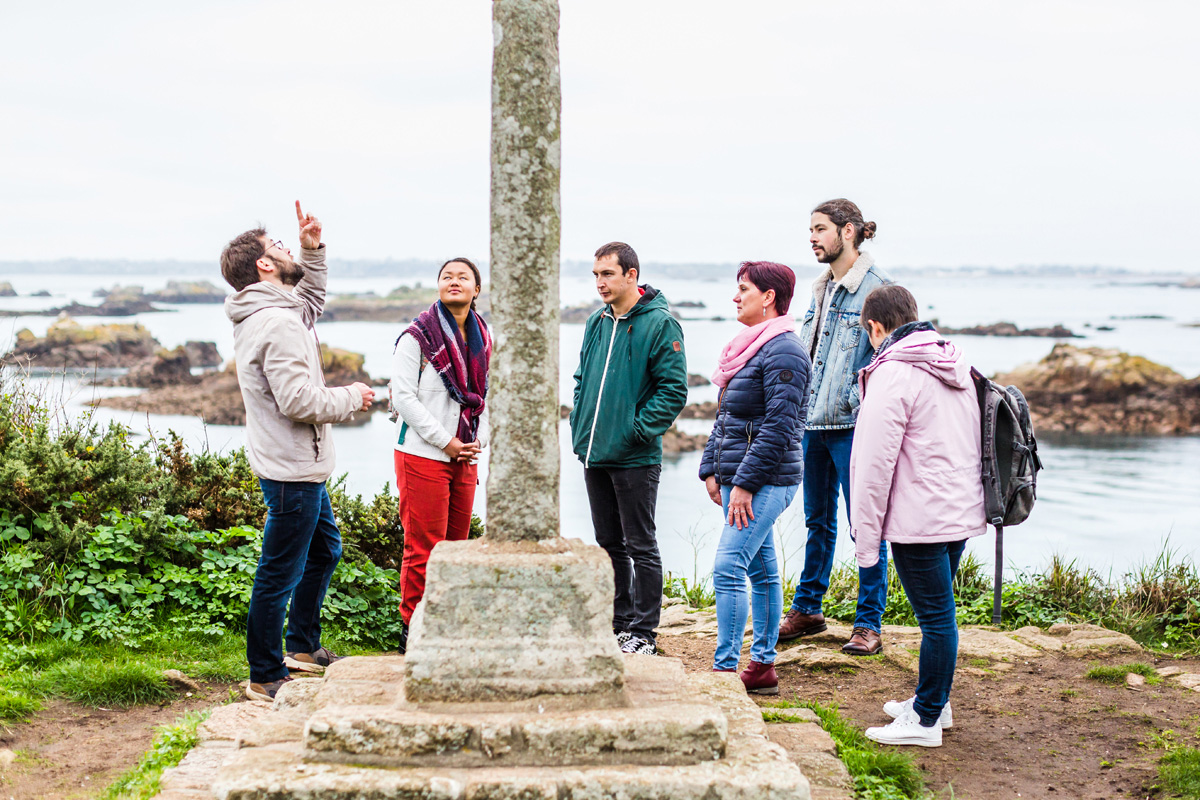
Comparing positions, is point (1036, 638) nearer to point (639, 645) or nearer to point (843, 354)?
point (843, 354)

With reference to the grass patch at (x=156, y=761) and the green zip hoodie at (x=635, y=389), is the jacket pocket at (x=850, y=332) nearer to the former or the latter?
the green zip hoodie at (x=635, y=389)

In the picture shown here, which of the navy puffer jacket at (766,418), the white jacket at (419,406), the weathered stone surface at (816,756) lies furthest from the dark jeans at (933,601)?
the white jacket at (419,406)

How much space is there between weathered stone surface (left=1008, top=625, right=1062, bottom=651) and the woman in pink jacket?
2.17 m

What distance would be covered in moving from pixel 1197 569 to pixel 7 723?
7.72 m

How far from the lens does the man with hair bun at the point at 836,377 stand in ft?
16.1

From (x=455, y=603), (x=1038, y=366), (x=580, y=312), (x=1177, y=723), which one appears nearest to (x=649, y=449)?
(x=455, y=603)

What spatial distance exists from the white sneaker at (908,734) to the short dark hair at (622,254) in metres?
2.61

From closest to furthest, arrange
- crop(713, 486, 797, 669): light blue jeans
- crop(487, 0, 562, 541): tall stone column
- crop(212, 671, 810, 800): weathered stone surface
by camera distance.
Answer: crop(212, 671, 810, 800): weathered stone surface < crop(487, 0, 562, 541): tall stone column < crop(713, 486, 797, 669): light blue jeans

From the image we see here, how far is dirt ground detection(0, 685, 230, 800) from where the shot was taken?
3398mm

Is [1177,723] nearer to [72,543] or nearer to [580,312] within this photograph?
[72,543]

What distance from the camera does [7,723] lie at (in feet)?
12.7

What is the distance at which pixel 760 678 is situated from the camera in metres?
4.50

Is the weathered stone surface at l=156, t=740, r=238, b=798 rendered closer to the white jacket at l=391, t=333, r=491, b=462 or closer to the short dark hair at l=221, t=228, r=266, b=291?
the white jacket at l=391, t=333, r=491, b=462

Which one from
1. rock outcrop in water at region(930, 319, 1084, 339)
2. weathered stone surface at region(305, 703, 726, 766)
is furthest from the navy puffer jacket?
rock outcrop in water at region(930, 319, 1084, 339)
